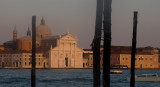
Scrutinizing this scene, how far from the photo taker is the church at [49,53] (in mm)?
96875

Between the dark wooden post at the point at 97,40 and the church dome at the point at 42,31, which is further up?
the church dome at the point at 42,31

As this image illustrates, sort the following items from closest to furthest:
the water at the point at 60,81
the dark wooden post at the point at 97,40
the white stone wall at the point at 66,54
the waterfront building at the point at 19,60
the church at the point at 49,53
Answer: the dark wooden post at the point at 97,40, the water at the point at 60,81, the waterfront building at the point at 19,60, the church at the point at 49,53, the white stone wall at the point at 66,54

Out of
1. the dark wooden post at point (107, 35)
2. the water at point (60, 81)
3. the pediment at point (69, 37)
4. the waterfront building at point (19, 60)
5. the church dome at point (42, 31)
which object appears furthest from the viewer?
the church dome at point (42, 31)

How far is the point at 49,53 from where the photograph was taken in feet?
322

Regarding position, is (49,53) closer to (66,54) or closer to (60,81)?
(66,54)

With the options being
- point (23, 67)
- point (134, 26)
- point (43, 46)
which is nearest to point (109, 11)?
point (134, 26)

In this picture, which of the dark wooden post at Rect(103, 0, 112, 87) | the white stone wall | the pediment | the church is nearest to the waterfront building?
the church

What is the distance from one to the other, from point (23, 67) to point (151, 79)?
5620 centimetres

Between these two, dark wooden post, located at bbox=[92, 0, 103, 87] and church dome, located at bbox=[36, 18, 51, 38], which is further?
church dome, located at bbox=[36, 18, 51, 38]

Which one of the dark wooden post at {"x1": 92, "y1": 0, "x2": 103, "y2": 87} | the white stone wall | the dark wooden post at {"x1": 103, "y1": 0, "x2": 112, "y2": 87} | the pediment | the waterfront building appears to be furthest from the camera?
the pediment

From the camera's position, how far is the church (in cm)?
9688

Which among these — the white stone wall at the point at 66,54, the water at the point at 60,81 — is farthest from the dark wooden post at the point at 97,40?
the white stone wall at the point at 66,54

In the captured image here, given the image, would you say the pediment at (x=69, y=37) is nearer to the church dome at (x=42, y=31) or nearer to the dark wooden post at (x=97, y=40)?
the church dome at (x=42, y=31)

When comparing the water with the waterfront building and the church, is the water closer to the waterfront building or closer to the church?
the waterfront building
